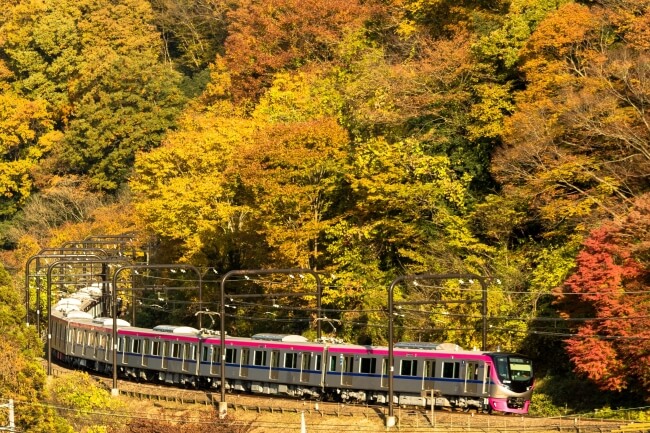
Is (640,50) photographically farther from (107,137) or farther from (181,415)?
(107,137)

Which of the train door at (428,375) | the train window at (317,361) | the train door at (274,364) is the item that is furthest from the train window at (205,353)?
the train door at (428,375)

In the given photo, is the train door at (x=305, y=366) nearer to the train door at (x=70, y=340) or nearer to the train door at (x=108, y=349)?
the train door at (x=108, y=349)

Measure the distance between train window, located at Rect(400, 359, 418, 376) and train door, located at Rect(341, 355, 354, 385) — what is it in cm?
215

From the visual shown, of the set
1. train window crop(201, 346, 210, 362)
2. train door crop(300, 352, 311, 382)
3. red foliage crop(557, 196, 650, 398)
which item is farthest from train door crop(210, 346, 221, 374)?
red foliage crop(557, 196, 650, 398)

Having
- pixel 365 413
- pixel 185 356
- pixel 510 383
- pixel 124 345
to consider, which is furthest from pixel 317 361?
pixel 124 345

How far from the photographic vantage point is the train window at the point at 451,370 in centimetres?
4125

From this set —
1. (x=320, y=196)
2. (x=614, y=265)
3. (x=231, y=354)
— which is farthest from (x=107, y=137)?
(x=614, y=265)

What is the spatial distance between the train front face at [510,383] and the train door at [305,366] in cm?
733

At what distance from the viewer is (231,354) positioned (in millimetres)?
48156

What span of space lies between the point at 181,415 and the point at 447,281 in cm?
1063

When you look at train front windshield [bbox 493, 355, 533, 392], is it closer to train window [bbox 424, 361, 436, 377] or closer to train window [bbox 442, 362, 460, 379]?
train window [bbox 442, 362, 460, 379]

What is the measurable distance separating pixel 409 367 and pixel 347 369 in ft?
8.90

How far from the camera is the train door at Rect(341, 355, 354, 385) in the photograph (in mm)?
44125

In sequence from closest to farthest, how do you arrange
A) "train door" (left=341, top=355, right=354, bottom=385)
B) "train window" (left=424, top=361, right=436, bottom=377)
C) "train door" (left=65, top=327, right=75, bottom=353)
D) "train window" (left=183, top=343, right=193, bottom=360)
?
1. "train window" (left=424, top=361, right=436, bottom=377)
2. "train door" (left=341, top=355, right=354, bottom=385)
3. "train window" (left=183, top=343, right=193, bottom=360)
4. "train door" (left=65, top=327, right=75, bottom=353)
